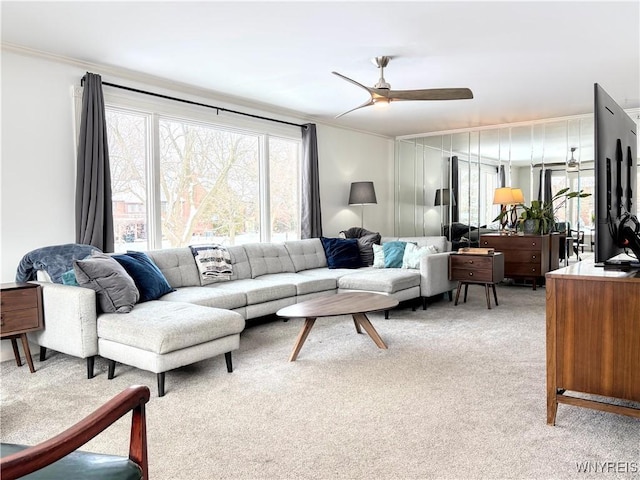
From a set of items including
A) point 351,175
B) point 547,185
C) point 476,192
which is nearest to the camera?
point 547,185

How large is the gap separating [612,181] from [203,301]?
2.84 m

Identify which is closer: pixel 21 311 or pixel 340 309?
pixel 21 311

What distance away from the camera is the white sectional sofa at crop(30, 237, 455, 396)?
113 inches

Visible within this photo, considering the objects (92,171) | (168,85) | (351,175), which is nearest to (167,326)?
(92,171)

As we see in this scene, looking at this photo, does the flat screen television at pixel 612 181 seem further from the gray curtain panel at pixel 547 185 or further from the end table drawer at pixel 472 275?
the gray curtain panel at pixel 547 185

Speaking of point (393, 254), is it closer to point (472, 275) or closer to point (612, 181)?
point (472, 275)

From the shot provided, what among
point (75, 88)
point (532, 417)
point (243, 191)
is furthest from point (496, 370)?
point (75, 88)

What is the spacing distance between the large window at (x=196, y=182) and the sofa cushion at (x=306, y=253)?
0.53 meters

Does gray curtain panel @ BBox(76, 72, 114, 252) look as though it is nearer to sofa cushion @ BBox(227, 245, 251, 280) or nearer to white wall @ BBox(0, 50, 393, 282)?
white wall @ BBox(0, 50, 393, 282)

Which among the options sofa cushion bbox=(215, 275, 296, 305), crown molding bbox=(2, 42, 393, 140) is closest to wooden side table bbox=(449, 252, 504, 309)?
sofa cushion bbox=(215, 275, 296, 305)

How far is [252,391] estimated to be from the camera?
2795mm

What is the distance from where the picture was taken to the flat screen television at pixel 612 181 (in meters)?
2.13

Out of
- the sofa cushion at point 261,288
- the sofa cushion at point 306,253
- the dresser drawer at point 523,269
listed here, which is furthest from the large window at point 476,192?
the sofa cushion at point 261,288

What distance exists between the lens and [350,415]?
244 centimetres
